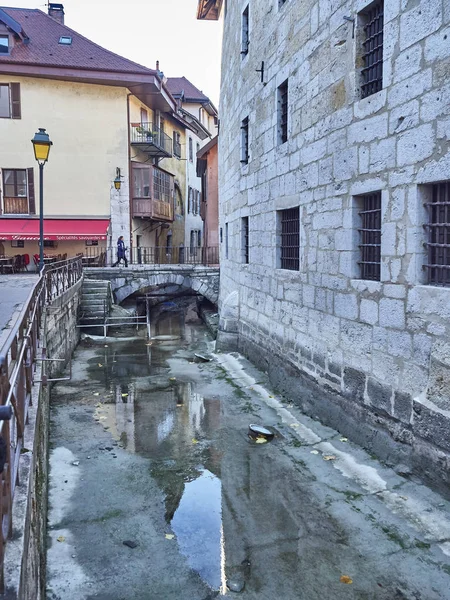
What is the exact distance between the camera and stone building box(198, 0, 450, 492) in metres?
5.43

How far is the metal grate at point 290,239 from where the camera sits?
365 inches

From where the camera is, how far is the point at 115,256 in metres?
24.2

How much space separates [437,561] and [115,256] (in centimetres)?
2142

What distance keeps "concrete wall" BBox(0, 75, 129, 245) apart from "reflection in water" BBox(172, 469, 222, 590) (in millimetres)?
19499

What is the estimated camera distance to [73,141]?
78.1 ft

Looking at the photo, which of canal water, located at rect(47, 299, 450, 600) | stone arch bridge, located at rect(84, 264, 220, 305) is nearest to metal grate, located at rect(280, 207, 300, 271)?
canal water, located at rect(47, 299, 450, 600)

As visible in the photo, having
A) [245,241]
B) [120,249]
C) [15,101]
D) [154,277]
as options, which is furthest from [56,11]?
[245,241]

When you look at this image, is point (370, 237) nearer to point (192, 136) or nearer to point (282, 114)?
point (282, 114)

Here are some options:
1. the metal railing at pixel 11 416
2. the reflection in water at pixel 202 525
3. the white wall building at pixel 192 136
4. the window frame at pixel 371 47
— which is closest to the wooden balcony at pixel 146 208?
the white wall building at pixel 192 136

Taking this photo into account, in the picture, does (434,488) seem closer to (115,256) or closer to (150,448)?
(150,448)

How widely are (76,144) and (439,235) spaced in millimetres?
21349

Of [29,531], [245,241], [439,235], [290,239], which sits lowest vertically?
[29,531]

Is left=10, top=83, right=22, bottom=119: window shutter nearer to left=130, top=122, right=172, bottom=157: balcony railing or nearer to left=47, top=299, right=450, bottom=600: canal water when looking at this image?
left=130, top=122, right=172, bottom=157: balcony railing

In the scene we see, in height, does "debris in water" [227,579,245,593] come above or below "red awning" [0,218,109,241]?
below
